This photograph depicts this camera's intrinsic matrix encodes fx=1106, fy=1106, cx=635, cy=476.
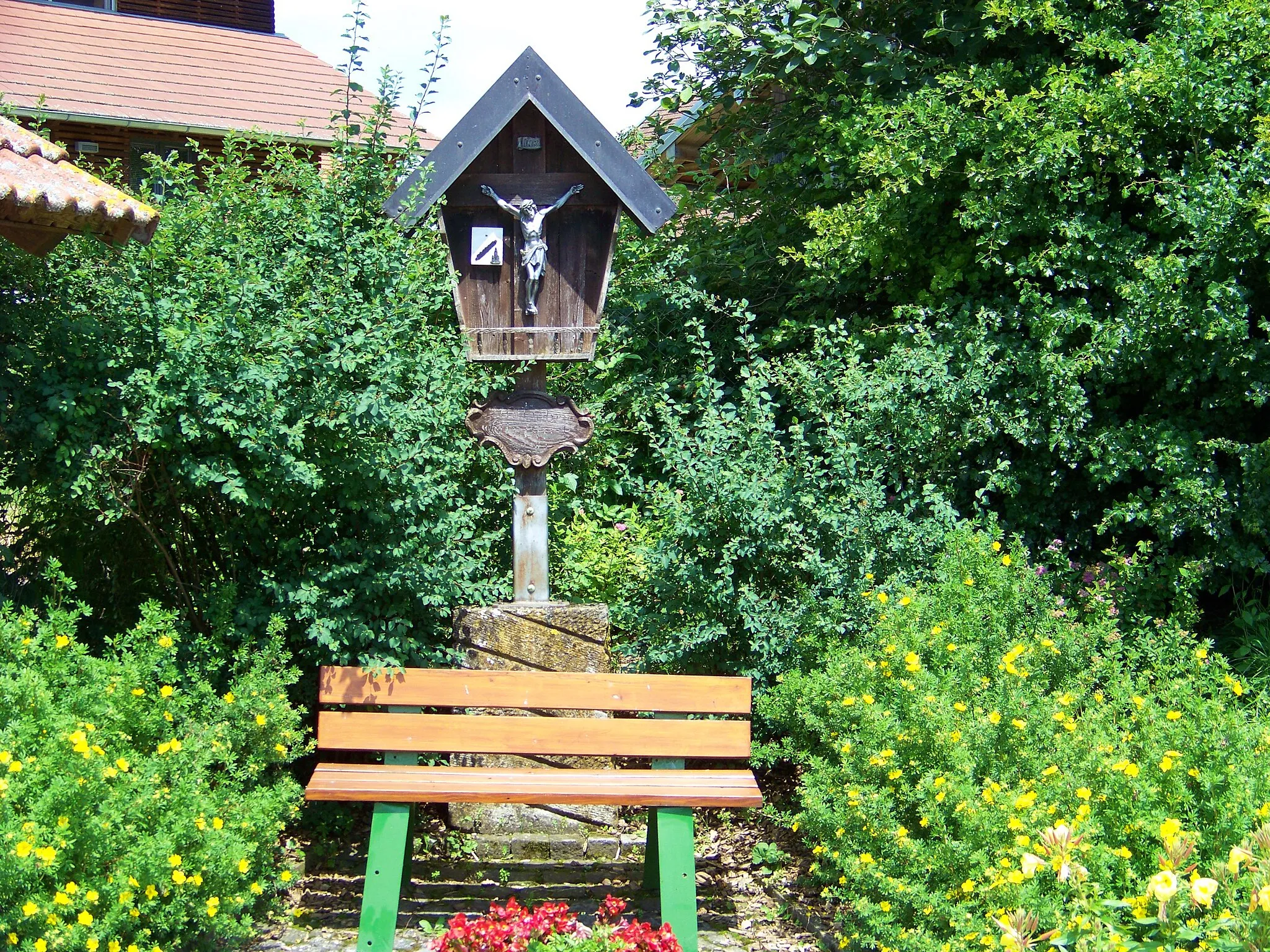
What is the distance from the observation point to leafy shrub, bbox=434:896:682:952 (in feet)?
9.74

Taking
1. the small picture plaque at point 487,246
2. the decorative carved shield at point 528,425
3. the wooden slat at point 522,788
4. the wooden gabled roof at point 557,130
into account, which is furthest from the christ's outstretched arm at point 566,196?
the wooden slat at point 522,788

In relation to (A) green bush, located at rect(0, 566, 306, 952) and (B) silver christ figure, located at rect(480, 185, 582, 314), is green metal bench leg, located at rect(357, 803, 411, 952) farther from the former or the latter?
(B) silver christ figure, located at rect(480, 185, 582, 314)

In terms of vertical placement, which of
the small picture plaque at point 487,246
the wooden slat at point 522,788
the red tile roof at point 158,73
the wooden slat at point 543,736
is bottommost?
the wooden slat at point 522,788

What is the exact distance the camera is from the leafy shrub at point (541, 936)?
2.97 meters

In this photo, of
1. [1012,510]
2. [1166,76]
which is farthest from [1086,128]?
[1012,510]

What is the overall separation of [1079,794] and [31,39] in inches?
589

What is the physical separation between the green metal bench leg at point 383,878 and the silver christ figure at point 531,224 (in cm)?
225

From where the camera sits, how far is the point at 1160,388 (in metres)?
5.48

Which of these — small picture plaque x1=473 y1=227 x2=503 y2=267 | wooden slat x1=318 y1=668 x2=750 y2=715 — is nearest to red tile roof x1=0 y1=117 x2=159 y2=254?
small picture plaque x1=473 y1=227 x2=503 y2=267

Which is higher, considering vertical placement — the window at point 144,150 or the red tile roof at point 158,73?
the red tile roof at point 158,73

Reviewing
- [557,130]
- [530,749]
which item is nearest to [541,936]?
[530,749]

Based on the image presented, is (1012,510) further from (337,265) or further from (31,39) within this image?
(31,39)

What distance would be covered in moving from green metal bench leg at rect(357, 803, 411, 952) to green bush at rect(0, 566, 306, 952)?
31 cm

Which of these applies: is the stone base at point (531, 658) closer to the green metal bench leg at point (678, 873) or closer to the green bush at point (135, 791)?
the green bush at point (135, 791)
